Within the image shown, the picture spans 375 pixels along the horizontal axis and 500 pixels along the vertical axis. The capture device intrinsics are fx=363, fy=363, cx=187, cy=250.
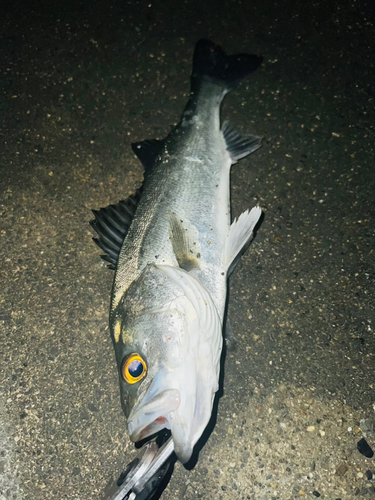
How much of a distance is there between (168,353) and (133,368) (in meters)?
0.23

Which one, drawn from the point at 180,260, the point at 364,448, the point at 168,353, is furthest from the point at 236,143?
the point at 364,448

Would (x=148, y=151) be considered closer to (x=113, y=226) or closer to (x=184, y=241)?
(x=113, y=226)

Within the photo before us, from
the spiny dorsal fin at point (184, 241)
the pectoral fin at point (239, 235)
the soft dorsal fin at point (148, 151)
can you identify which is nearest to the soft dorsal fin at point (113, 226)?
the spiny dorsal fin at point (184, 241)

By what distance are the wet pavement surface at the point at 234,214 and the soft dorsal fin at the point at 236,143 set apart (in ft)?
0.52

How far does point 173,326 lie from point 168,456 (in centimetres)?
77

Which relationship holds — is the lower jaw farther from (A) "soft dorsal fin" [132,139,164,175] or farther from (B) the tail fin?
(B) the tail fin

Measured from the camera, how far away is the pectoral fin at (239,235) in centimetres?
256

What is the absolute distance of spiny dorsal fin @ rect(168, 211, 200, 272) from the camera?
7.95ft

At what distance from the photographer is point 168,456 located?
2117 millimetres

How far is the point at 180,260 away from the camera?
2.42m

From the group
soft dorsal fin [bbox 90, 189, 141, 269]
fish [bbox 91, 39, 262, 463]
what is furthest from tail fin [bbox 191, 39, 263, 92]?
soft dorsal fin [bbox 90, 189, 141, 269]

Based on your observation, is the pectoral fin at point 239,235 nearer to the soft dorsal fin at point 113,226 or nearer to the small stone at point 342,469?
the soft dorsal fin at point 113,226

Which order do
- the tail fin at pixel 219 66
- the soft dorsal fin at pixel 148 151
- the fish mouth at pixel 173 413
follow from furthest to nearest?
the tail fin at pixel 219 66 → the soft dorsal fin at pixel 148 151 → the fish mouth at pixel 173 413

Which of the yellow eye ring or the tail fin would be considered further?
the tail fin
